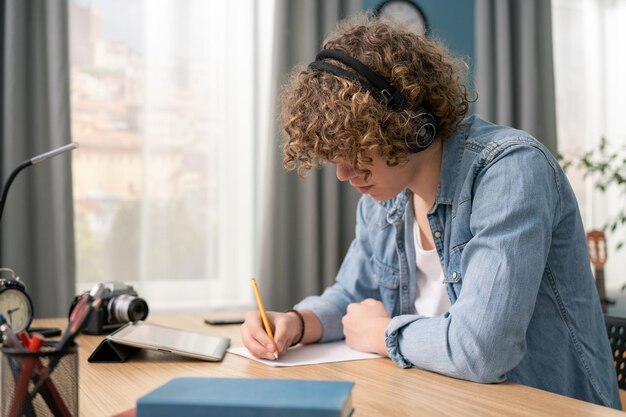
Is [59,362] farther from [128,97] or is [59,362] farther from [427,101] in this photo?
[128,97]

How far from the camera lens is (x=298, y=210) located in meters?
2.98

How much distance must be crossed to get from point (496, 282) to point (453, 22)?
2.73m

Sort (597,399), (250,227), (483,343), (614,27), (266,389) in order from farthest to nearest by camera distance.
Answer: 1. (614,27)
2. (250,227)
3. (597,399)
4. (483,343)
5. (266,389)

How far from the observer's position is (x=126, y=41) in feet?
8.97

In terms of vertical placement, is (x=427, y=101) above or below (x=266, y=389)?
above

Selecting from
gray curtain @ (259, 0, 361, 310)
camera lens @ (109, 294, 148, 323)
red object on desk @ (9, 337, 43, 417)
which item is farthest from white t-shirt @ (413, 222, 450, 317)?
gray curtain @ (259, 0, 361, 310)

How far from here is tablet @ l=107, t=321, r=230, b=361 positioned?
3.55 ft

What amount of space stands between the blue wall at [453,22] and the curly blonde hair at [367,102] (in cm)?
226

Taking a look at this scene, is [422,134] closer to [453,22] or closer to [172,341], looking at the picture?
[172,341]

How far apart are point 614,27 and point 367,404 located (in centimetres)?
353

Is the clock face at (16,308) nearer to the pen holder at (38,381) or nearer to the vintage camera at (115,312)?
the vintage camera at (115,312)

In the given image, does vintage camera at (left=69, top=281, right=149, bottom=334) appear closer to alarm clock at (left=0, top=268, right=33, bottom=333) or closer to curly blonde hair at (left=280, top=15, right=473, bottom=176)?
alarm clock at (left=0, top=268, right=33, bottom=333)

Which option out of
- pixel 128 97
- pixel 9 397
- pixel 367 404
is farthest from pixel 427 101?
pixel 128 97

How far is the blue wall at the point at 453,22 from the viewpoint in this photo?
339 cm
